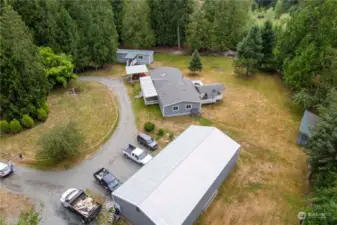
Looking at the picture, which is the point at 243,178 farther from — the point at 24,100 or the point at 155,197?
the point at 24,100

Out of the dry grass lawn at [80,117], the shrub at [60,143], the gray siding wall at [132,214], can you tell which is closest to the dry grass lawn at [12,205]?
the shrub at [60,143]

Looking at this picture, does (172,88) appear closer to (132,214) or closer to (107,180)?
(107,180)

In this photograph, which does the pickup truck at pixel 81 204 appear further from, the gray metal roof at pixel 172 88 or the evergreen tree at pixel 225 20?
the evergreen tree at pixel 225 20

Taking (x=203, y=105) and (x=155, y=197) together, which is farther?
(x=203, y=105)

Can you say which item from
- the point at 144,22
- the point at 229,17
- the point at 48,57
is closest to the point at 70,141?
the point at 48,57

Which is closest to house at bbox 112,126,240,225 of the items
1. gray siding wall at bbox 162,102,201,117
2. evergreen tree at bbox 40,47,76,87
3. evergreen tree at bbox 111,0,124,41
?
gray siding wall at bbox 162,102,201,117

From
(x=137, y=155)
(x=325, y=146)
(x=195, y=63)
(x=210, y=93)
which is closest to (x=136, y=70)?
(x=195, y=63)

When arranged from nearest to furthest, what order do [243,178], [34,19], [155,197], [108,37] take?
[155,197]
[243,178]
[34,19]
[108,37]

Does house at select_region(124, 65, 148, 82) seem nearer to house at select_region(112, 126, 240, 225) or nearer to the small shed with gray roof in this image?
the small shed with gray roof
